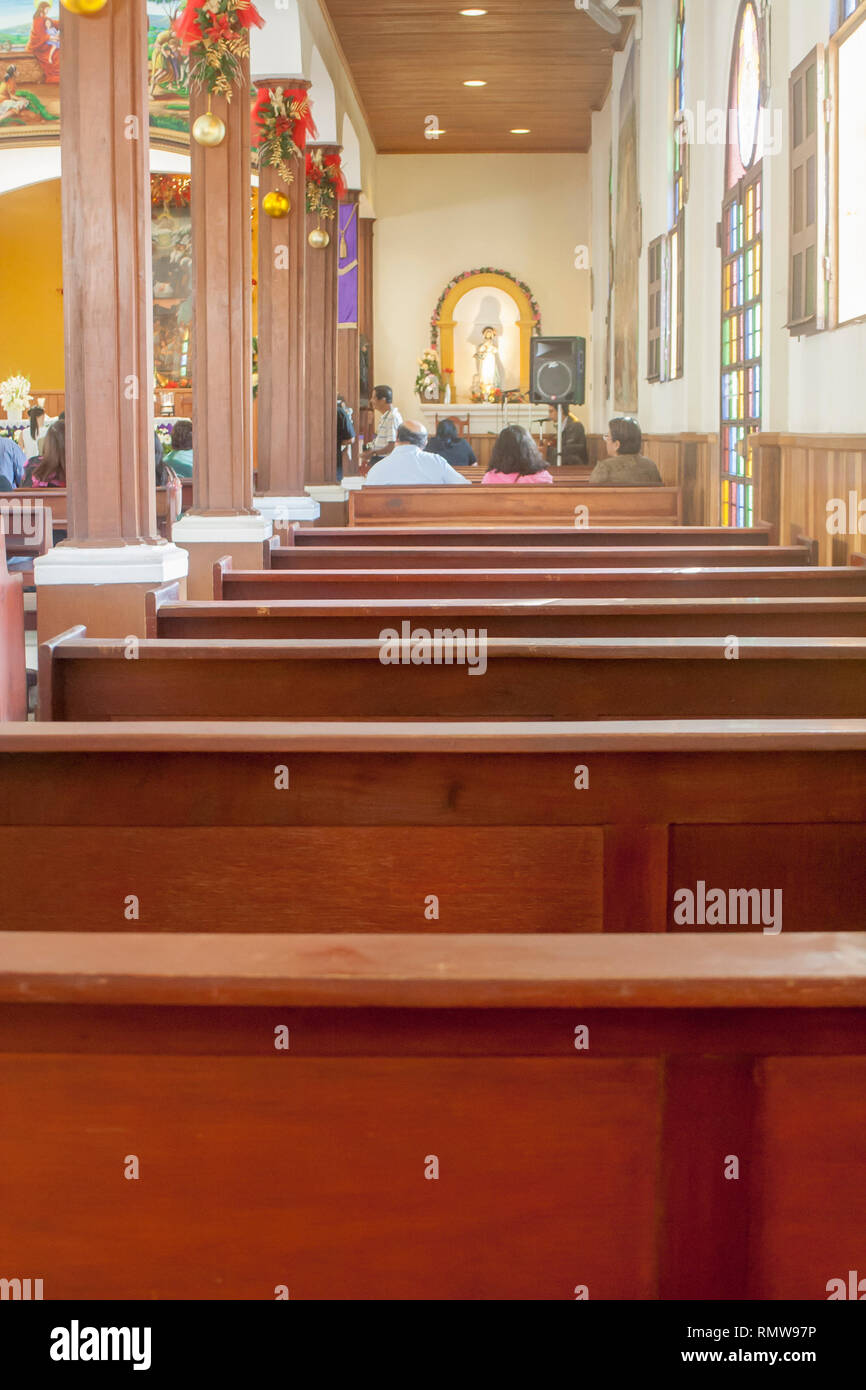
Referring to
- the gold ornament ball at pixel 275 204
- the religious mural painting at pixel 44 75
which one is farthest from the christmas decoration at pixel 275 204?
the religious mural painting at pixel 44 75

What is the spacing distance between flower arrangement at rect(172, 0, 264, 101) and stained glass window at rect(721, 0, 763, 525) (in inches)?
94.4

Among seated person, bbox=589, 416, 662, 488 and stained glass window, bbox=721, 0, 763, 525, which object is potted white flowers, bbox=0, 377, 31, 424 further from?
stained glass window, bbox=721, 0, 763, 525

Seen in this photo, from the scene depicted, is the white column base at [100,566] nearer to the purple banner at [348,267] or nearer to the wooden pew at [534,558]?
the wooden pew at [534,558]

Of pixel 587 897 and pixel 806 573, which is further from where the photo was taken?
pixel 806 573

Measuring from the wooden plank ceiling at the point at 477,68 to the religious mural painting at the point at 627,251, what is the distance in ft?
2.06

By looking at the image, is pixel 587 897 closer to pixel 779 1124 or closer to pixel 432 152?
pixel 779 1124

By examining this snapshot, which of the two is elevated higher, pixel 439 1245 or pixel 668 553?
pixel 668 553

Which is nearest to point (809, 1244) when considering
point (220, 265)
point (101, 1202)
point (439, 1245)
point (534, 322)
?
point (439, 1245)

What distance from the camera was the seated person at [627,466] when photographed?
353 inches

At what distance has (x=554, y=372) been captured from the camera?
1448 centimetres

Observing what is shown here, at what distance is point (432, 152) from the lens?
18250 mm
